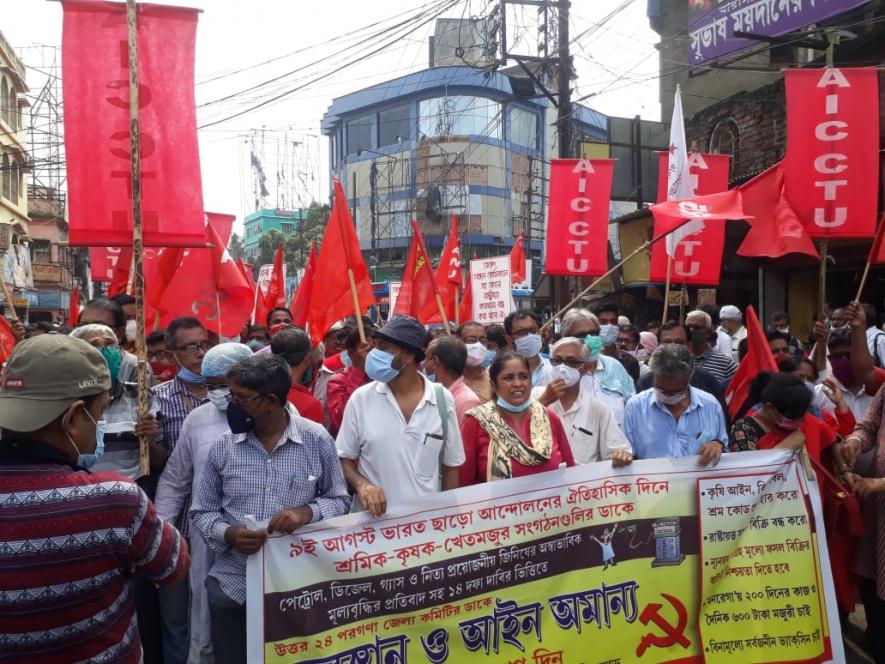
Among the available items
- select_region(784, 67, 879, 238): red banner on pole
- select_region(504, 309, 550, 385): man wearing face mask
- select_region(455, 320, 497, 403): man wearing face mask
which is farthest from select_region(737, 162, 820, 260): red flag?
select_region(455, 320, 497, 403): man wearing face mask

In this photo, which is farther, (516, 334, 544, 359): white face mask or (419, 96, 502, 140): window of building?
(419, 96, 502, 140): window of building

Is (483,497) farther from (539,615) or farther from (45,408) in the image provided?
(45,408)

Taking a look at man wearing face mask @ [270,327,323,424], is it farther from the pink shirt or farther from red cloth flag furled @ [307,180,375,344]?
red cloth flag furled @ [307,180,375,344]

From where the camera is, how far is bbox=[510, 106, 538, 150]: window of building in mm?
42031

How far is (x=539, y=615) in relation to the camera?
319cm

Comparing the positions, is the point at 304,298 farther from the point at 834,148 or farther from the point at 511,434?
the point at 511,434

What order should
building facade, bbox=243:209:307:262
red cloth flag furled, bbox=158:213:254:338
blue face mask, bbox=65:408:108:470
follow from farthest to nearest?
building facade, bbox=243:209:307:262
red cloth flag furled, bbox=158:213:254:338
blue face mask, bbox=65:408:108:470

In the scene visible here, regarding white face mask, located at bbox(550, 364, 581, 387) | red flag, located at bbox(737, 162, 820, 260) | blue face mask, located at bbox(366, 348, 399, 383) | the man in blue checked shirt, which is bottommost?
the man in blue checked shirt

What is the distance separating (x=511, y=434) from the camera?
11.5ft

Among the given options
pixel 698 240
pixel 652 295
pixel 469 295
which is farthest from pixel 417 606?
pixel 652 295

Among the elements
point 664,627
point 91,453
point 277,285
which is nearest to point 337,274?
point 664,627

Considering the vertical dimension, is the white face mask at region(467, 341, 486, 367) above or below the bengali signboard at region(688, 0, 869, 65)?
below

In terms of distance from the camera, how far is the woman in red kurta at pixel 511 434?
3.45 metres

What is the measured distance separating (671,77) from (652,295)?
26.2 ft
